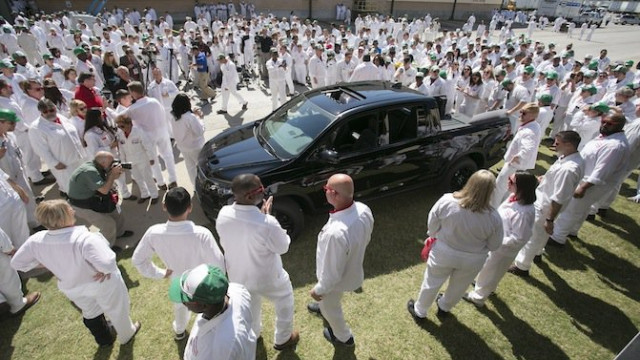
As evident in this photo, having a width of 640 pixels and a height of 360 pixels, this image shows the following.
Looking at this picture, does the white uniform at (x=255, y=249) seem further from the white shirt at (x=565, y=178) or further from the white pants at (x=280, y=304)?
the white shirt at (x=565, y=178)

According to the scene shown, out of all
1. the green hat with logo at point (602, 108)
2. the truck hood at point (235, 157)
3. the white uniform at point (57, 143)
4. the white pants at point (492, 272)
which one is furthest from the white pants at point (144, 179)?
the green hat with logo at point (602, 108)

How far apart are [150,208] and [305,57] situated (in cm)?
943

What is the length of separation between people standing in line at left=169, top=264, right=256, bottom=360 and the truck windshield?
2875 mm

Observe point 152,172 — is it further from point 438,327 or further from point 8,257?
point 438,327

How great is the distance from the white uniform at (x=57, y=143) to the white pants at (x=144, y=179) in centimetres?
79

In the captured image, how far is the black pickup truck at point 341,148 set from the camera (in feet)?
15.0

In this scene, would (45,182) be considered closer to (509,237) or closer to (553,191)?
(509,237)

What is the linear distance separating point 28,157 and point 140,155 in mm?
2583

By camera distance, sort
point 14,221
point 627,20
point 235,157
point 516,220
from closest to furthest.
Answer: point 516,220
point 14,221
point 235,157
point 627,20

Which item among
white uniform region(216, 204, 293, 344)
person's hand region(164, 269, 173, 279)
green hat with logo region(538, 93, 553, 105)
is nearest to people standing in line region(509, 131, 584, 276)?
green hat with logo region(538, 93, 553, 105)

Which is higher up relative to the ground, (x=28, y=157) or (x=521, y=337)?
(x=28, y=157)

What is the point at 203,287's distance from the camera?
1.75 metres

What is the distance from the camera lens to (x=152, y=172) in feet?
20.1

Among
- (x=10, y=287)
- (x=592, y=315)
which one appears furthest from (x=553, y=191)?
(x=10, y=287)
